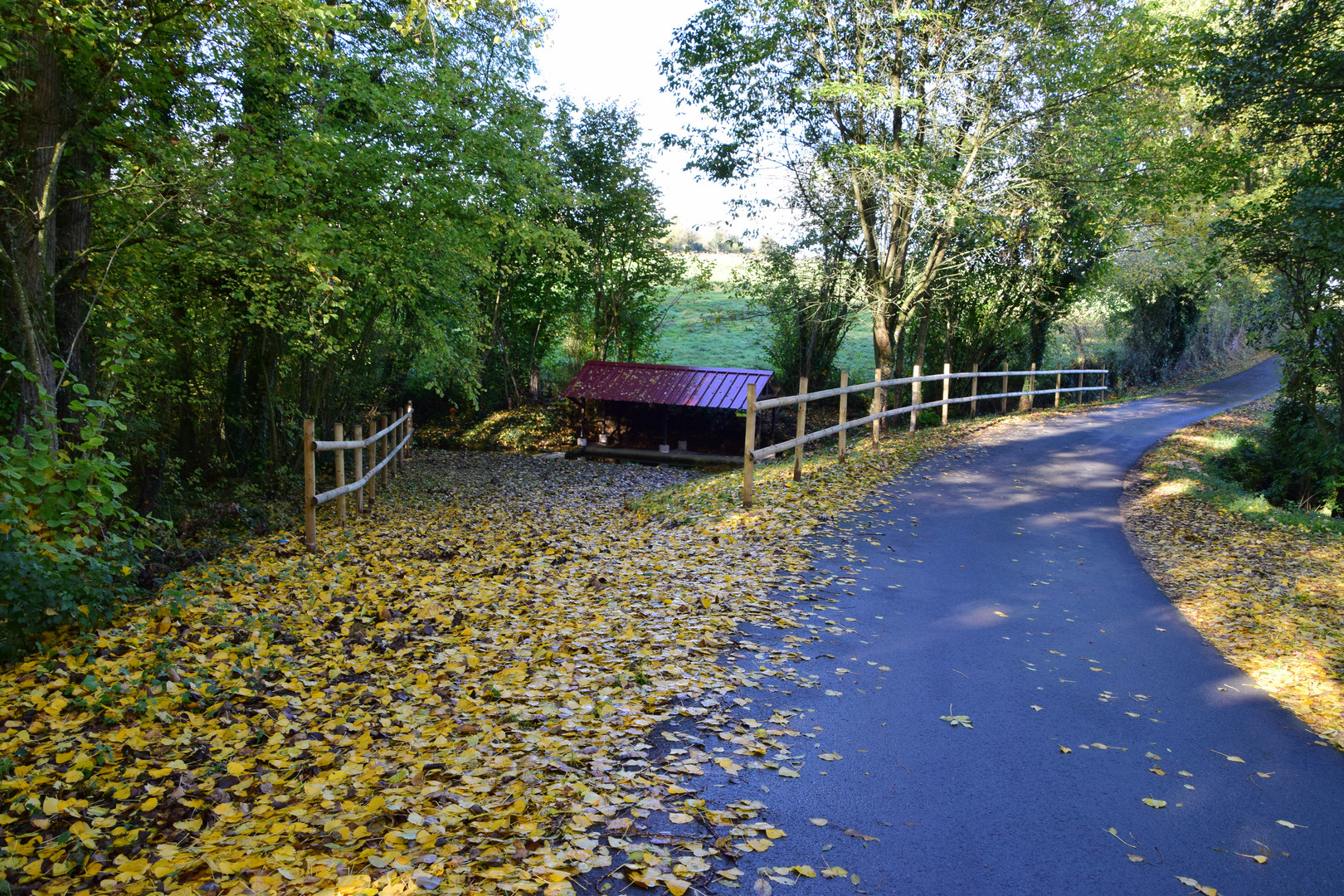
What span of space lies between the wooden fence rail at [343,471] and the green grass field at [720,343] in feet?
48.7

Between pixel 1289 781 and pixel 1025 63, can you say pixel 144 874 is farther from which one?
pixel 1025 63

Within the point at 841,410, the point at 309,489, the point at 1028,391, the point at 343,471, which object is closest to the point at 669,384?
the point at 841,410

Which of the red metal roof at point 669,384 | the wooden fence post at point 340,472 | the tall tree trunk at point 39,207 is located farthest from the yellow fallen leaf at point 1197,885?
the red metal roof at point 669,384

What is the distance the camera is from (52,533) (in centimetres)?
548

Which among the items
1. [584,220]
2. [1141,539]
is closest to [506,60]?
[584,220]

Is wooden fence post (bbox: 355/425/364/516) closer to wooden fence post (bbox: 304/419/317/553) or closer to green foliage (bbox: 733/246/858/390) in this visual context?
wooden fence post (bbox: 304/419/317/553)

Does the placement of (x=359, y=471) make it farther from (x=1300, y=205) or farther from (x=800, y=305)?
(x=800, y=305)

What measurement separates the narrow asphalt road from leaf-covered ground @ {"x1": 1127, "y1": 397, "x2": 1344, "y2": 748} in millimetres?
238

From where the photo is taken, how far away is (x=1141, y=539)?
27.8ft

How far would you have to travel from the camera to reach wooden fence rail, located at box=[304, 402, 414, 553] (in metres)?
8.30

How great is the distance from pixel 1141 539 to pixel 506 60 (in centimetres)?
1498

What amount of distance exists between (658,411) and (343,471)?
36.4ft

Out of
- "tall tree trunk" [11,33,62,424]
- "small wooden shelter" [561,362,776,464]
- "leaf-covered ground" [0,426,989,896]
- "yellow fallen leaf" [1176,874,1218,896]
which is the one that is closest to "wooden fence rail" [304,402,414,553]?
"leaf-covered ground" [0,426,989,896]

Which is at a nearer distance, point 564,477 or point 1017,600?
point 1017,600
